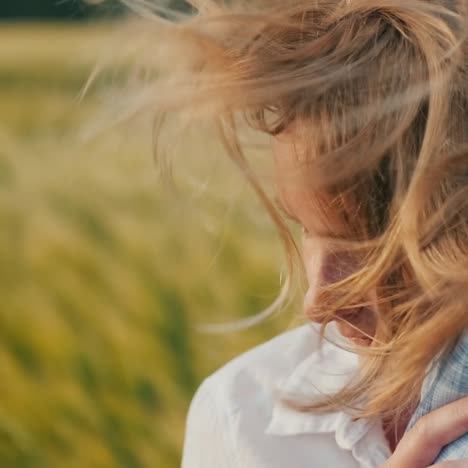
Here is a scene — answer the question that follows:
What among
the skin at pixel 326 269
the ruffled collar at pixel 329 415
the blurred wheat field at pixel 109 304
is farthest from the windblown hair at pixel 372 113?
the blurred wheat field at pixel 109 304

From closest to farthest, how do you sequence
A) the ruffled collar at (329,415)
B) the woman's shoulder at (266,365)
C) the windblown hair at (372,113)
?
the windblown hair at (372,113)
the ruffled collar at (329,415)
the woman's shoulder at (266,365)

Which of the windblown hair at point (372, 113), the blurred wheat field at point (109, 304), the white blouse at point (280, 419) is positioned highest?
the windblown hair at point (372, 113)

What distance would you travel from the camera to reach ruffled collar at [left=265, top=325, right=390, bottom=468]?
127 centimetres

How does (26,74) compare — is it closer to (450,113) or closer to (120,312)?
(120,312)

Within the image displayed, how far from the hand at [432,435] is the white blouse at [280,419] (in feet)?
0.33

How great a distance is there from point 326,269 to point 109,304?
146cm

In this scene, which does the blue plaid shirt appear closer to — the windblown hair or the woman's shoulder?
the windblown hair

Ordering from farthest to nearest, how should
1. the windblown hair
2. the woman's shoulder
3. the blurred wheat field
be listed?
the blurred wheat field < the woman's shoulder < the windblown hair

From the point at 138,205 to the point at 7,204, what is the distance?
333mm

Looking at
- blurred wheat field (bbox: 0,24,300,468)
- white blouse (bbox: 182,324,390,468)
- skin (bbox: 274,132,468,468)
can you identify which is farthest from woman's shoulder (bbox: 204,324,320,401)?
blurred wheat field (bbox: 0,24,300,468)

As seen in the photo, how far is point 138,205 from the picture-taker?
291 cm

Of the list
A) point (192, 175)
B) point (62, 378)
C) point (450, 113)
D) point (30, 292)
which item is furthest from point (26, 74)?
point (450, 113)

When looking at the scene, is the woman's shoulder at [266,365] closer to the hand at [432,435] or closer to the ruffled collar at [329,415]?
the ruffled collar at [329,415]

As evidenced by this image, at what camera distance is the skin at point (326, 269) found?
1.14 metres
